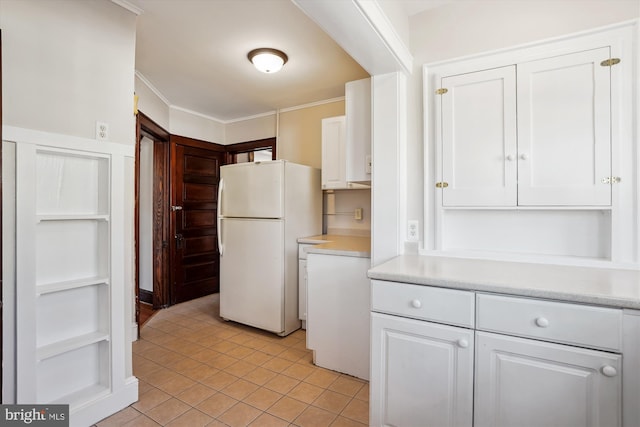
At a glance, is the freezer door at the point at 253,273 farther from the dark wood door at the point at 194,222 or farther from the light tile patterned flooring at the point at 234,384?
the dark wood door at the point at 194,222

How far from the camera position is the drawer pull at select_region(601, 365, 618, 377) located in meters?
1.05

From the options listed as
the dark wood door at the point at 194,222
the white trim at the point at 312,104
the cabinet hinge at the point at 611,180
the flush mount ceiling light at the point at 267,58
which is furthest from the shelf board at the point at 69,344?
the white trim at the point at 312,104

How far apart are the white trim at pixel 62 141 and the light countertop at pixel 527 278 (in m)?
1.58

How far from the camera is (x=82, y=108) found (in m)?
1.67

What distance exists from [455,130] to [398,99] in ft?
1.23

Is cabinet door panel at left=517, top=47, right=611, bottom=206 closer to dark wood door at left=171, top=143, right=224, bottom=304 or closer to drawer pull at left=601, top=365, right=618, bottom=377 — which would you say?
drawer pull at left=601, top=365, right=618, bottom=377

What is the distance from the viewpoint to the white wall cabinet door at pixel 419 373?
1.27 m

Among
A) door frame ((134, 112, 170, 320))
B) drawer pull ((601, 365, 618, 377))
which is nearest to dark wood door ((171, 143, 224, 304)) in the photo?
door frame ((134, 112, 170, 320))

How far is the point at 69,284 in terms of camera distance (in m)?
1.63

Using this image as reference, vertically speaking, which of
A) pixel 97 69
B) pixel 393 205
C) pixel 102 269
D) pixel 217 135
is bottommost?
pixel 102 269

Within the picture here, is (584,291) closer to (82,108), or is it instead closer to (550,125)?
(550,125)

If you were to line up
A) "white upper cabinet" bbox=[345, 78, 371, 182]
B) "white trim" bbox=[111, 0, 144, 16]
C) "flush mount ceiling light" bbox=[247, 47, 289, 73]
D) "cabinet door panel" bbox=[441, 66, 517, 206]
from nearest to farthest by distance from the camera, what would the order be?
"cabinet door panel" bbox=[441, 66, 517, 206]
"white trim" bbox=[111, 0, 144, 16]
"white upper cabinet" bbox=[345, 78, 371, 182]
"flush mount ceiling light" bbox=[247, 47, 289, 73]

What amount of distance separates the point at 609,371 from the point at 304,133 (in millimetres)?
3340

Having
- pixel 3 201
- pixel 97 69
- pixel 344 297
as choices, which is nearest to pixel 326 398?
pixel 344 297
